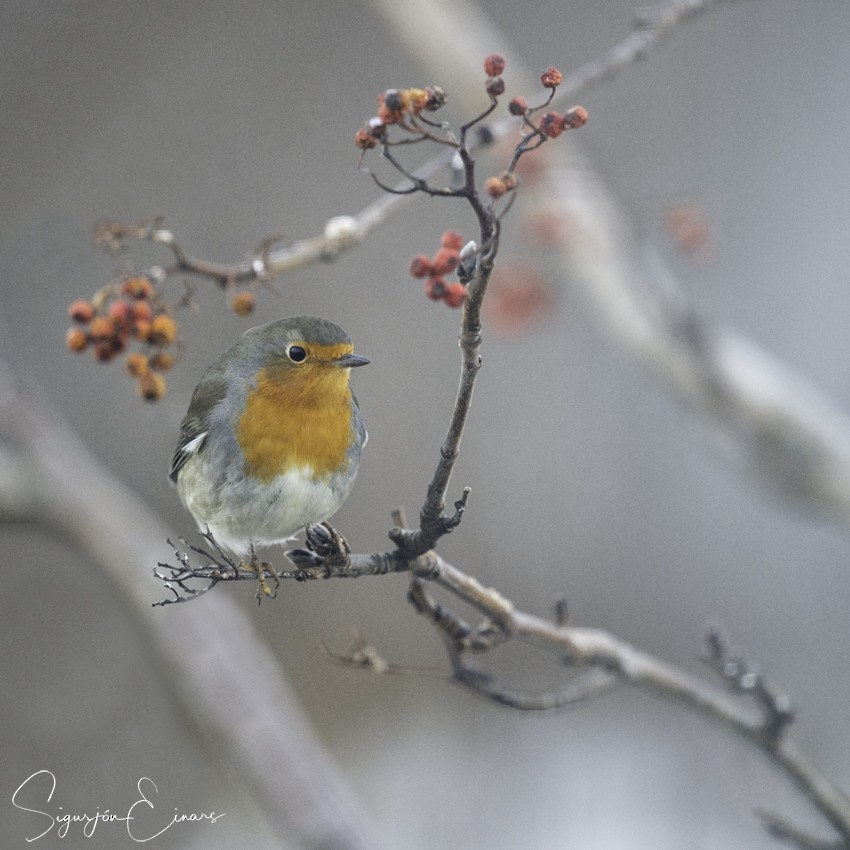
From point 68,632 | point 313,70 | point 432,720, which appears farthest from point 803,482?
point 68,632

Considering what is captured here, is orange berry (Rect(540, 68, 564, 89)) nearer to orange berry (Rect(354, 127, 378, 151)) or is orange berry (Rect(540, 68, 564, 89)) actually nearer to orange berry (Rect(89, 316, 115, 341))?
orange berry (Rect(354, 127, 378, 151))

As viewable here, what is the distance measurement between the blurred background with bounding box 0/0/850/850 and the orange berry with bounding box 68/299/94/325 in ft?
9.75

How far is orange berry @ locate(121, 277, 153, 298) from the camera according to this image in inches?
71.2

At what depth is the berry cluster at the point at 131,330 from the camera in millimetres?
1802

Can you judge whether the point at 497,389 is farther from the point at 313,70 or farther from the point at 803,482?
the point at 803,482

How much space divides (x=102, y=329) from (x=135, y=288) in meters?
0.10

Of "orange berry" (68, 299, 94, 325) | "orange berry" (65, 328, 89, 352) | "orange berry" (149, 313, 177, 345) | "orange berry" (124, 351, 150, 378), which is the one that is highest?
"orange berry" (68, 299, 94, 325)

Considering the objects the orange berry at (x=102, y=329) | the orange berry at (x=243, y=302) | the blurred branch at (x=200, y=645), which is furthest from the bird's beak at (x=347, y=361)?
the blurred branch at (x=200, y=645)

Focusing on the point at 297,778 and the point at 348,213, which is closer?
the point at 297,778

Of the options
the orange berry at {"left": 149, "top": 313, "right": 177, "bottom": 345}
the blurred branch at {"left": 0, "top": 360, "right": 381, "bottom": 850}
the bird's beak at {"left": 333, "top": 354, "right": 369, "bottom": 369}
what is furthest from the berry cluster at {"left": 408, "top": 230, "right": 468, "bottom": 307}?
the blurred branch at {"left": 0, "top": 360, "right": 381, "bottom": 850}

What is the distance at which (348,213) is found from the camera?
5133mm

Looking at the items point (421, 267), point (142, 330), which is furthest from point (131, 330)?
point (421, 267)

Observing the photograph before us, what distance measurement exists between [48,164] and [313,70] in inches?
59.2

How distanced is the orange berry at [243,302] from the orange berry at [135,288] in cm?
18
